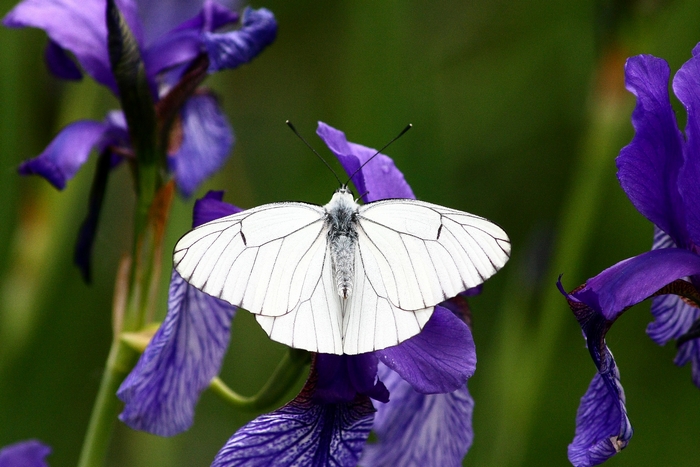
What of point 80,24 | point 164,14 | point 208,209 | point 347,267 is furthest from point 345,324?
point 164,14

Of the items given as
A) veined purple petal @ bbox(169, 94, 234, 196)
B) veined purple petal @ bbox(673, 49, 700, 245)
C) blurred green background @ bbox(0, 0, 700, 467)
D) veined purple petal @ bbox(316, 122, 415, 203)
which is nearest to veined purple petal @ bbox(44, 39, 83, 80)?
veined purple petal @ bbox(169, 94, 234, 196)

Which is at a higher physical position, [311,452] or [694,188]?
[694,188]

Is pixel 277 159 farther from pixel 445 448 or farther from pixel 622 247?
pixel 445 448

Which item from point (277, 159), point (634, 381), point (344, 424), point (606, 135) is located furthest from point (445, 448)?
point (277, 159)

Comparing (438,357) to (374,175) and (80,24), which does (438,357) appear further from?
(80,24)

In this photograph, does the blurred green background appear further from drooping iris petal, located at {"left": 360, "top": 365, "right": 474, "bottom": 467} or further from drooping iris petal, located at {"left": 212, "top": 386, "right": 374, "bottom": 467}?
drooping iris petal, located at {"left": 212, "top": 386, "right": 374, "bottom": 467}
